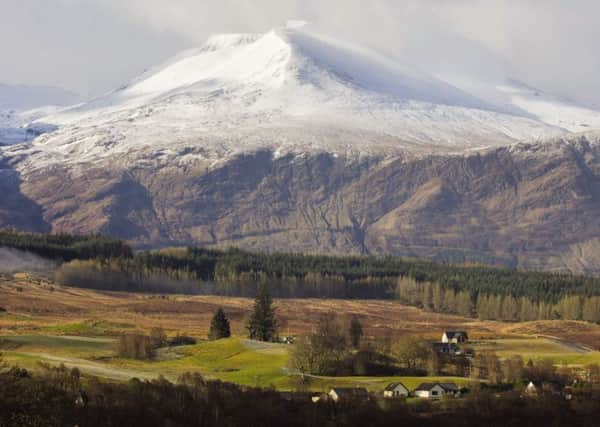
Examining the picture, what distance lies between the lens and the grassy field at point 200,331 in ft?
284

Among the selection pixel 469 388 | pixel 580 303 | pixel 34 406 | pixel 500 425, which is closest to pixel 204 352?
pixel 469 388

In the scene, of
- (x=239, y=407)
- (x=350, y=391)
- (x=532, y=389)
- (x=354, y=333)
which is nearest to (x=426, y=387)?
(x=350, y=391)

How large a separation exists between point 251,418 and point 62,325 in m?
53.4

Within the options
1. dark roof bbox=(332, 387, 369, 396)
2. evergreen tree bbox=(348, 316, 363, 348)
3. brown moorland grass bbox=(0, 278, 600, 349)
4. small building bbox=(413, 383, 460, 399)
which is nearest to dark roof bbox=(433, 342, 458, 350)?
brown moorland grass bbox=(0, 278, 600, 349)

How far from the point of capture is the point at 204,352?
319ft

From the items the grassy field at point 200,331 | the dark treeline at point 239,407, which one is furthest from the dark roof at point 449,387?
the grassy field at point 200,331

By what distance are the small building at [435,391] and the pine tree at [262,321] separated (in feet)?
104

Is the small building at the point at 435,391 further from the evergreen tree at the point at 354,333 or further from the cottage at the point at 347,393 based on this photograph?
the evergreen tree at the point at 354,333

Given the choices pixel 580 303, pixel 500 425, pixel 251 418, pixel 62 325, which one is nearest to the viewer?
pixel 251 418

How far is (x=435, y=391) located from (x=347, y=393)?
6.69 metres

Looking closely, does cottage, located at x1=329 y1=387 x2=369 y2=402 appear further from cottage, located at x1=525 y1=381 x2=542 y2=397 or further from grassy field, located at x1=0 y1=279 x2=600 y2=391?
cottage, located at x1=525 y1=381 x2=542 y2=397

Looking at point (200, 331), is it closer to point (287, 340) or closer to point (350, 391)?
point (287, 340)

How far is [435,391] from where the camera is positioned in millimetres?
80875

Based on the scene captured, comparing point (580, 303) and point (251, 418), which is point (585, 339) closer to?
point (580, 303)
